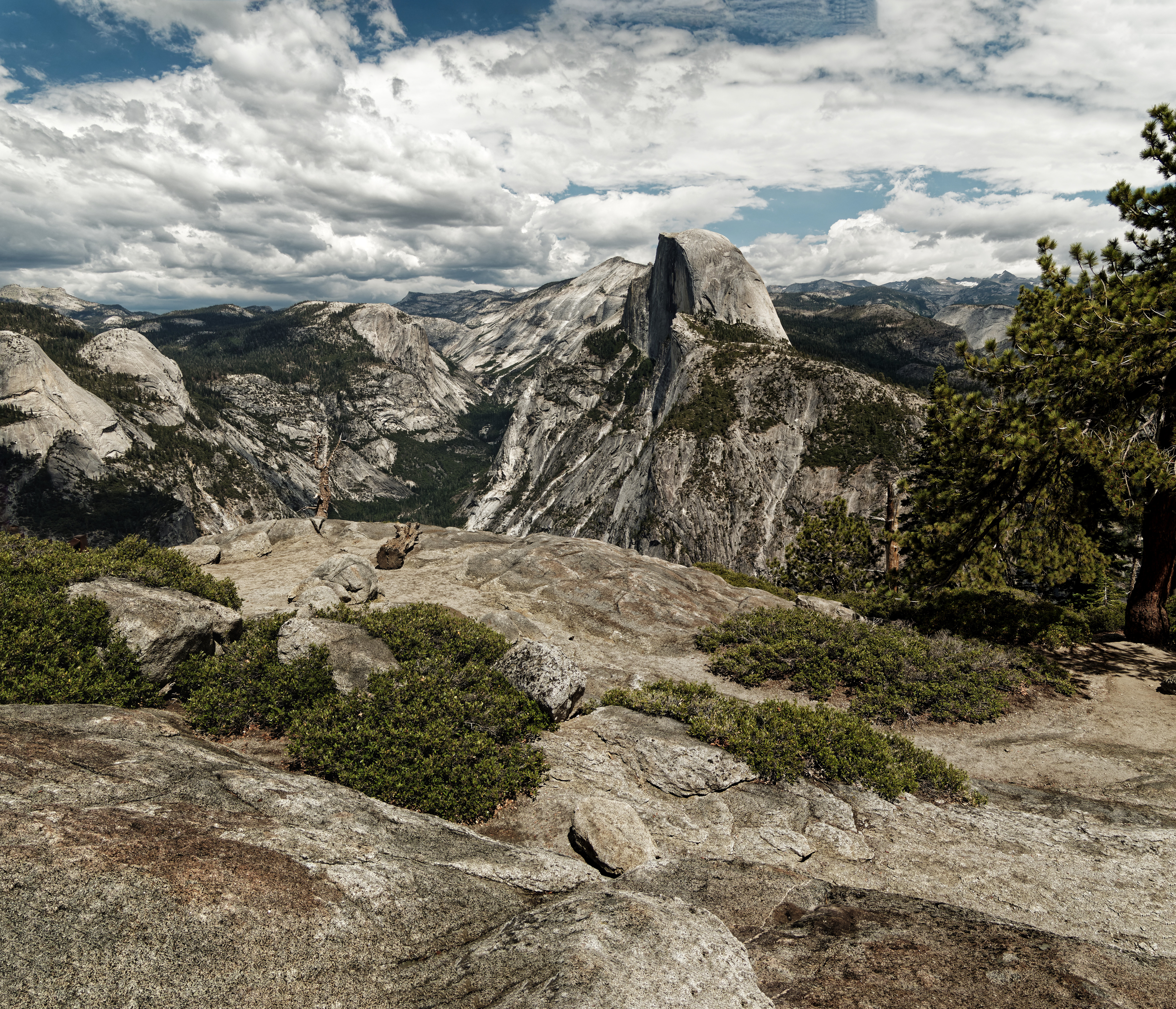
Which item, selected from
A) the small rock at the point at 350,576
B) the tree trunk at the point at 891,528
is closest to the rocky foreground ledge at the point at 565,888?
the small rock at the point at 350,576

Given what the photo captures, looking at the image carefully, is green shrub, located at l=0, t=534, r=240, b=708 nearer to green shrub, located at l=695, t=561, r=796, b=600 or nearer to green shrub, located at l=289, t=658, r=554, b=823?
green shrub, located at l=289, t=658, r=554, b=823

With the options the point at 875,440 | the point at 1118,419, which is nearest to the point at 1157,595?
the point at 1118,419

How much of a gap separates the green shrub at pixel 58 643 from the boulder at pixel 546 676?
743 cm

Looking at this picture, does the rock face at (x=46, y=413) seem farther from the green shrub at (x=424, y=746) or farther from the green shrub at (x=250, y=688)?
the green shrub at (x=424, y=746)

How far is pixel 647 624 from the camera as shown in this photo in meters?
23.9

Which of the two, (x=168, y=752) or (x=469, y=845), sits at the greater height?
(x=168, y=752)

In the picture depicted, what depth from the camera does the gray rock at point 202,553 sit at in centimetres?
2820

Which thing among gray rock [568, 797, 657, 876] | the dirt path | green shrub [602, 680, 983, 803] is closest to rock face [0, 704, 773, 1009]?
gray rock [568, 797, 657, 876]

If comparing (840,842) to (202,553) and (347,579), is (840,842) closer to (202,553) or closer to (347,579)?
(347,579)

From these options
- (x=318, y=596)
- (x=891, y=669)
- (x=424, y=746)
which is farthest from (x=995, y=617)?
(x=318, y=596)

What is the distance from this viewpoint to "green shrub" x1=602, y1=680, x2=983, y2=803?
1191cm

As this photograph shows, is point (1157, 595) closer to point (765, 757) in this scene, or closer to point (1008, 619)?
point (1008, 619)

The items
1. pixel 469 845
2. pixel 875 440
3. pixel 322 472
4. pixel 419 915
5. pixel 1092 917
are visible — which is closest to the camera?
pixel 419 915

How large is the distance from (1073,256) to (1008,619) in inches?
496
